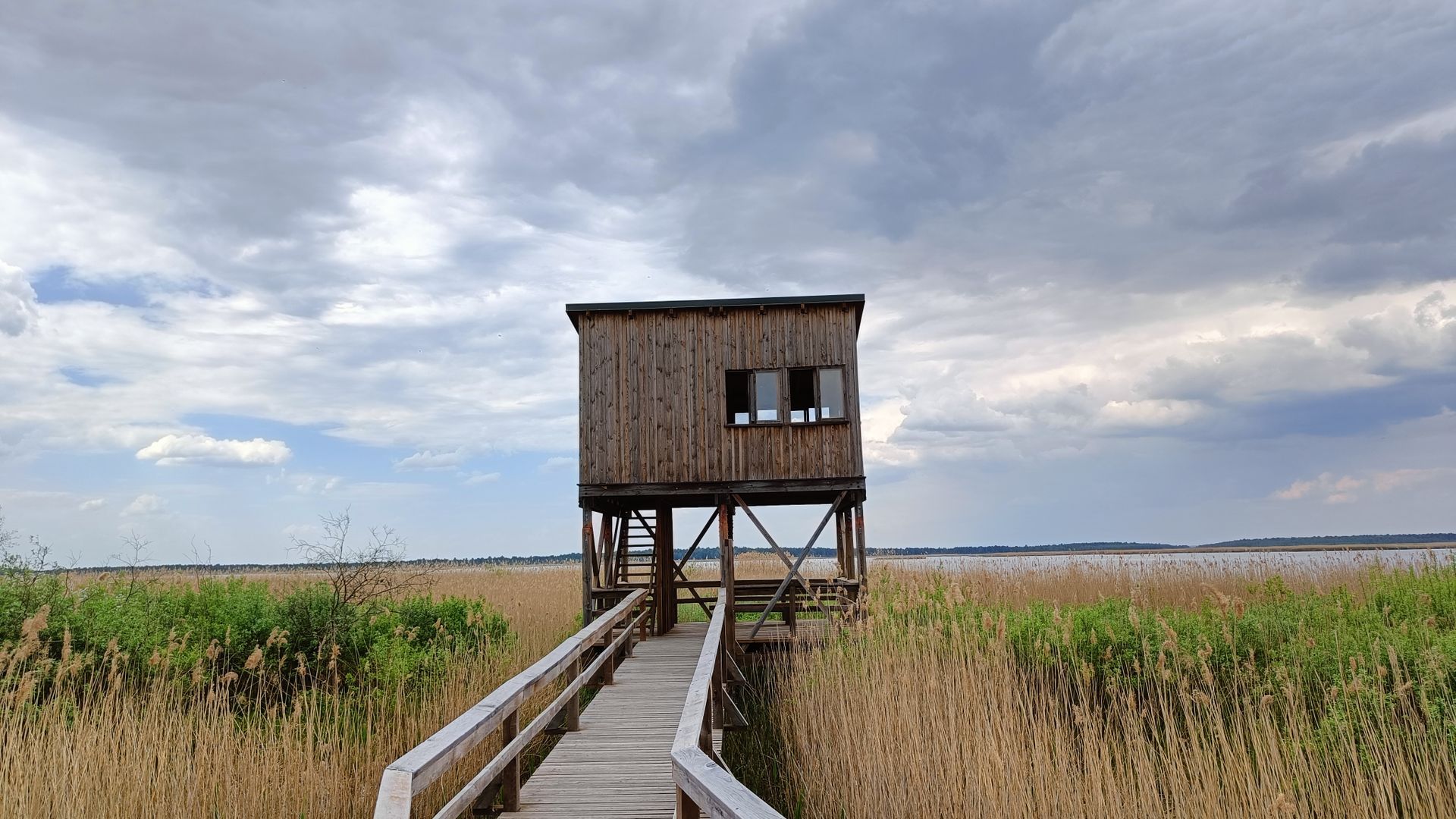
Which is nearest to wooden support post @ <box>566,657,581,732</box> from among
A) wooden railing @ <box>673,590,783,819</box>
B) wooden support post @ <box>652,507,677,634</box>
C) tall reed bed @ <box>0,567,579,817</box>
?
tall reed bed @ <box>0,567,579,817</box>

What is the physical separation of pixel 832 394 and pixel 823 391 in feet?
0.60

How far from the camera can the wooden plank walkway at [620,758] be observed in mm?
7062

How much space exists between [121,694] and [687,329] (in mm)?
10548

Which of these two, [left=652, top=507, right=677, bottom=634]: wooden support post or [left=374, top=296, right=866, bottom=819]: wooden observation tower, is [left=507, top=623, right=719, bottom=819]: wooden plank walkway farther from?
[left=652, top=507, right=677, bottom=634]: wooden support post

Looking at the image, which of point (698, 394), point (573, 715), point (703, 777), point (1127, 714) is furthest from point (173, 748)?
point (698, 394)

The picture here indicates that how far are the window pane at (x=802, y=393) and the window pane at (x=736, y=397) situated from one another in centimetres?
90

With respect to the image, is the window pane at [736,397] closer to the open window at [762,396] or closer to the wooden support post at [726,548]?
the open window at [762,396]

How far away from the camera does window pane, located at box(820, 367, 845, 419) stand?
1750 cm

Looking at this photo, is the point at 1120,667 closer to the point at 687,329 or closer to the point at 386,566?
the point at 687,329

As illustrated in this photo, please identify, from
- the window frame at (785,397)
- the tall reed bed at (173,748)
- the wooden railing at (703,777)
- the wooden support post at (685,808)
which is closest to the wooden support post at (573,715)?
the tall reed bed at (173,748)

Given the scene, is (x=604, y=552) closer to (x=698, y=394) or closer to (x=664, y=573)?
(x=664, y=573)

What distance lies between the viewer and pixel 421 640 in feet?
51.8

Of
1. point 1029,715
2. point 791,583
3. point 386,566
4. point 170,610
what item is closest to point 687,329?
→ point 791,583

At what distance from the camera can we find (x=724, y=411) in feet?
57.5
